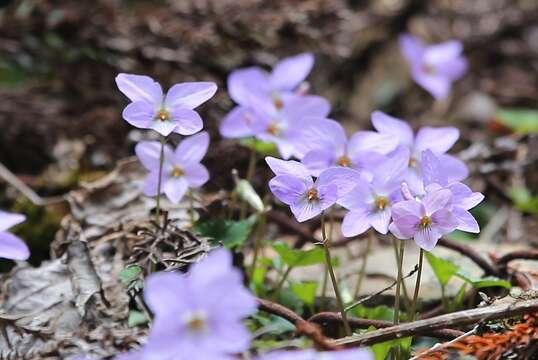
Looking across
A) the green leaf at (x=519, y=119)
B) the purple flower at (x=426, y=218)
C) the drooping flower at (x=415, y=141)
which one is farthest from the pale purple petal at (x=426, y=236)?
the green leaf at (x=519, y=119)

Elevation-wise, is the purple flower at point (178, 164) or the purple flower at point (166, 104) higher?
the purple flower at point (166, 104)

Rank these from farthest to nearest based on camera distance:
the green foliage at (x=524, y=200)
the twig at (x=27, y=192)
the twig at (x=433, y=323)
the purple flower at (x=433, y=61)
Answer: the purple flower at (x=433, y=61) < the green foliage at (x=524, y=200) < the twig at (x=27, y=192) < the twig at (x=433, y=323)

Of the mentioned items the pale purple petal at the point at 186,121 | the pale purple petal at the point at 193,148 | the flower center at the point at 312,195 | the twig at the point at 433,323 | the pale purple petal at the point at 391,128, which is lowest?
the twig at the point at 433,323

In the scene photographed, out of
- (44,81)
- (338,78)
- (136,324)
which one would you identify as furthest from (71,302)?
(338,78)

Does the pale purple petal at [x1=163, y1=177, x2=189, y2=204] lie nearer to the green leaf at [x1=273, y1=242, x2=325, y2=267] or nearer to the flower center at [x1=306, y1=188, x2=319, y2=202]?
the green leaf at [x1=273, y1=242, x2=325, y2=267]

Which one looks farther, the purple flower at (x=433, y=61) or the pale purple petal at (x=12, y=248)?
the purple flower at (x=433, y=61)

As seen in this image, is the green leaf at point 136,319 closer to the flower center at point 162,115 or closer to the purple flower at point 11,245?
the purple flower at point 11,245

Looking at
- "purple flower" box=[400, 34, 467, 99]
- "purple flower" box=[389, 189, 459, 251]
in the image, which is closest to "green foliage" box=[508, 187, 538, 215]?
"purple flower" box=[400, 34, 467, 99]

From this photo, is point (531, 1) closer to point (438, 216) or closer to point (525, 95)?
point (525, 95)

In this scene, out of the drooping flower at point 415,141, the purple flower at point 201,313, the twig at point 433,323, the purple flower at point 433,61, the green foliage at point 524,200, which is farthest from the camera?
the purple flower at point 433,61
